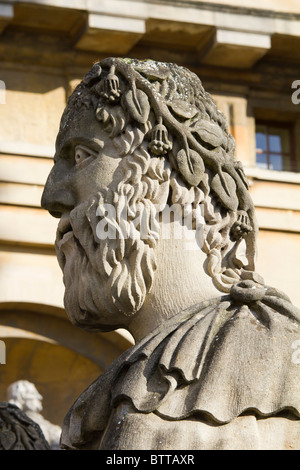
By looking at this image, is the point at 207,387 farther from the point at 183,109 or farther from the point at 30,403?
the point at 30,403

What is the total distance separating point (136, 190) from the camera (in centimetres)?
403

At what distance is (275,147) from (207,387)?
12.7m

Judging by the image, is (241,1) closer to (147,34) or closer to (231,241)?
(147,34)

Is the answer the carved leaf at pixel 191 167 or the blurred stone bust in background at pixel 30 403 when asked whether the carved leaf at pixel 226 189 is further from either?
the blurred stone bust in background at pixel 30 403

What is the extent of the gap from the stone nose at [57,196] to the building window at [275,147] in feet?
38.3

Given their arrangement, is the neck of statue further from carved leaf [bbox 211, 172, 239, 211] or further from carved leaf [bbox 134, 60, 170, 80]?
carved leaf [bbox 134, 60, 170, 80]

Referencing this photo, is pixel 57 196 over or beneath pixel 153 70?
beneath

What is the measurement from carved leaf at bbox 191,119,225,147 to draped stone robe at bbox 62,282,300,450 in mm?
463

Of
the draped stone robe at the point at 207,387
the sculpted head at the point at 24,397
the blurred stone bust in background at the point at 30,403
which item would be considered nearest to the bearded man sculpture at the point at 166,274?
the draped stone robe at the point at 207,387

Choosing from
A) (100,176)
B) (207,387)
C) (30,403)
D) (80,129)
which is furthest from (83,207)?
(30,403)

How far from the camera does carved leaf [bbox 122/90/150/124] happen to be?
13.4ft

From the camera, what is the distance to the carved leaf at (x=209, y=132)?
4133mm

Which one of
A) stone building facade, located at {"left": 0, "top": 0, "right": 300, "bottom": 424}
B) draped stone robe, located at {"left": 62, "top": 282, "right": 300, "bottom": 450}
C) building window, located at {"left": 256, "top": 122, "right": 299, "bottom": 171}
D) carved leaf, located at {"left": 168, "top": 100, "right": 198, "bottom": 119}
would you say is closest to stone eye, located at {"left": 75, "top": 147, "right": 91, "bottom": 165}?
carved leaf, located at {"left": 168, "top": 100, "right": 198, "bottom": 119}

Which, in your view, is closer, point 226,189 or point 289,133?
point 226,189
